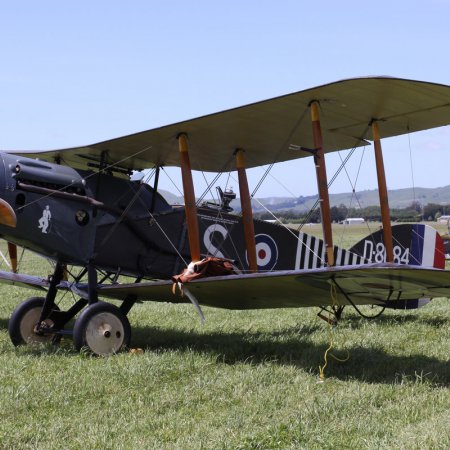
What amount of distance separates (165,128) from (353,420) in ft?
12.7

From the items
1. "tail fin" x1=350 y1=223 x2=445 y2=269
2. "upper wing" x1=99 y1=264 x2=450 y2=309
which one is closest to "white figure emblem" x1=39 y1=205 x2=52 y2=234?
"upper wing" x1=99 y1=264 x2=450 y2=309

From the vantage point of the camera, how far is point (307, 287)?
5.89 metres

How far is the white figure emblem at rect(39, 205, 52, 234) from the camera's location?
687 centimetres

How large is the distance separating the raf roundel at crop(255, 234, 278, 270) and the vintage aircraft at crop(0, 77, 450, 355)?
15 millimetres

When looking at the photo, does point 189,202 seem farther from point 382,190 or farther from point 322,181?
point 382,190

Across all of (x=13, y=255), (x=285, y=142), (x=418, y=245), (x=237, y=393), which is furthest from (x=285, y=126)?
(x=13, y=255)

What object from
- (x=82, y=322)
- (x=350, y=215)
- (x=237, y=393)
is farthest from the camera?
(x=350, y=215)

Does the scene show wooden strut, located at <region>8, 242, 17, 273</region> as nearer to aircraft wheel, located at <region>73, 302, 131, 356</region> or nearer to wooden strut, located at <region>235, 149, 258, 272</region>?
aircraft wheel, located at <region>73, 302, 131, 356</region>

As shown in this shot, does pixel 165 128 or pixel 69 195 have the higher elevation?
pixel 165 128

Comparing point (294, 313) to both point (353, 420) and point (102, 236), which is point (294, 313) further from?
point (353, 420)

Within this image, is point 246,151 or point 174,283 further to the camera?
point 246,151

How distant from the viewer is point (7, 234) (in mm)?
6871

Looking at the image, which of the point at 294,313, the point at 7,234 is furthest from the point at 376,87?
the point at 294,313

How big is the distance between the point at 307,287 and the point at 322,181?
1.03 m
